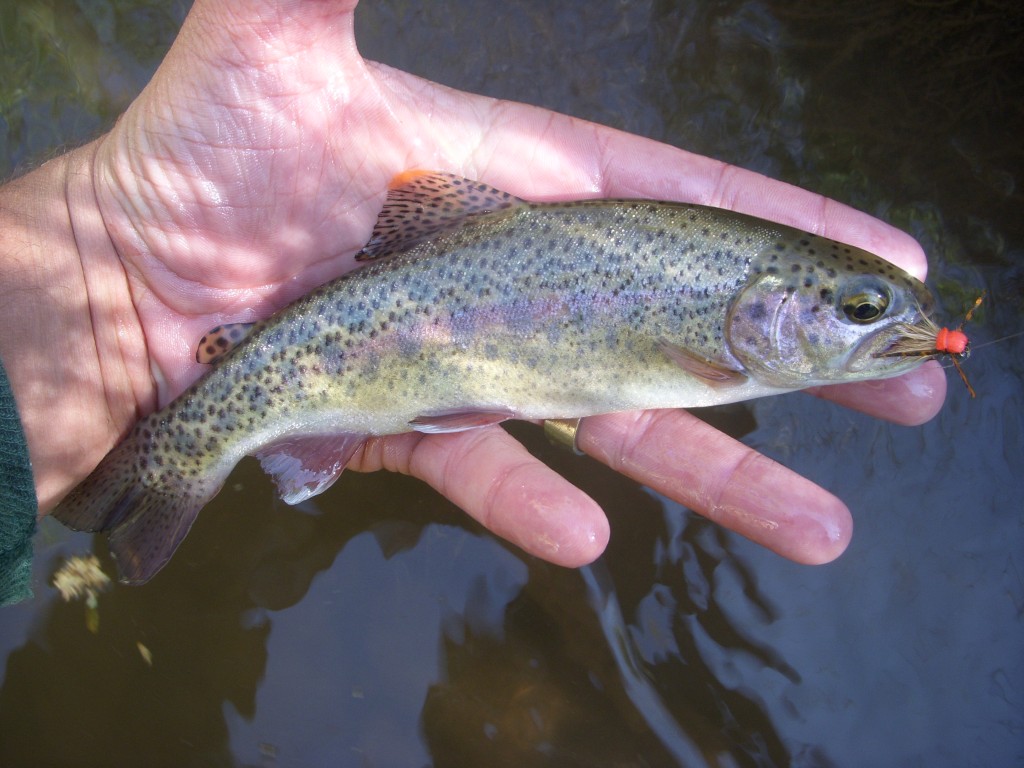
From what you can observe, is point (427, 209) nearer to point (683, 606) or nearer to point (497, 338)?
point (497, 338)

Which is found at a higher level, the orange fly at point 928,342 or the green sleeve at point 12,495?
the orange fly at point 928,342

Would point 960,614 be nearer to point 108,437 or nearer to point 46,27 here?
Answer: point 108,437

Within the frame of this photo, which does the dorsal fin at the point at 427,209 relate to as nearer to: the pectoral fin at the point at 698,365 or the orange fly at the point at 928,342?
the pectoral fin at the point at 698,365

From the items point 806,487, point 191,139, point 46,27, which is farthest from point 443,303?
point 46,27

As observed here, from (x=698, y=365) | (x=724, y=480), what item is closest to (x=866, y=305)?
(x=698, y=365)

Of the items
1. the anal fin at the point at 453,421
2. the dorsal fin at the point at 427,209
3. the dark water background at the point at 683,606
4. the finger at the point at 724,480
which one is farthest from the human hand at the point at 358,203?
the dark water background at the point at 683,606
